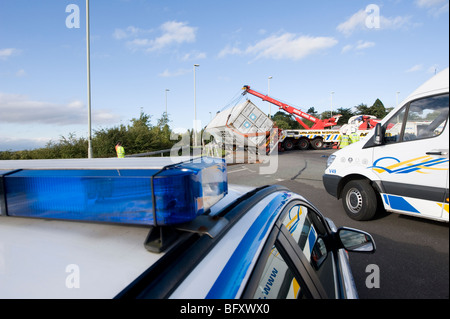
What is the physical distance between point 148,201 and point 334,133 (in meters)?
24.2

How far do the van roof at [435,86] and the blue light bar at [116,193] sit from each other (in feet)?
1.97

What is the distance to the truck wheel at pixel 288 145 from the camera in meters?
22.8

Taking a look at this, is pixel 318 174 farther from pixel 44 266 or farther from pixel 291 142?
pixel 291 142

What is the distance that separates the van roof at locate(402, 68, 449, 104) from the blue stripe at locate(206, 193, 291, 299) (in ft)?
2.20

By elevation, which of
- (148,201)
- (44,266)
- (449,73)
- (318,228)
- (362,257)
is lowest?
(362,257)

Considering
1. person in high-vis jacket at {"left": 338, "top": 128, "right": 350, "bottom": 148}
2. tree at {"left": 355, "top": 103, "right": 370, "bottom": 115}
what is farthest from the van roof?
person in high-vis jacket at {"left": 338, "top": 128, "right": 350, "bottom": 148}

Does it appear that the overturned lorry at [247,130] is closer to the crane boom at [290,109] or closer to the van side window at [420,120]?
the crane boom at [290,109]

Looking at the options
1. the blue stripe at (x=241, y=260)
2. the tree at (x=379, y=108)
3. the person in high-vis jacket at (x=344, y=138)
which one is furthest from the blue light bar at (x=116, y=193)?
the person in high-vis jacket at (x=344, y=138)

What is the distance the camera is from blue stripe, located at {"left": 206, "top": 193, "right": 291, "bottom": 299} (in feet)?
2.47

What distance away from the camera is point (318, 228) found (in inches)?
78.1

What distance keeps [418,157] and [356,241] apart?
52.7 inches

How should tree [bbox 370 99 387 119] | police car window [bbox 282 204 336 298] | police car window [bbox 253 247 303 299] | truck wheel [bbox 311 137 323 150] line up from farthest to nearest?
1. truck wheel [bbox 311 137 323 150]
2. police car window [bbox 282 204 336 298]
3. police car window [bbox 253 247 303 299]
4. tree [bbox 370 99 387 119]

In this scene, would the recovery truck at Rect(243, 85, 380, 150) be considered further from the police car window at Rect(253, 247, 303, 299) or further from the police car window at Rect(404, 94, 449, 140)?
the police car window at Rect(404, 94, 449, 140)
